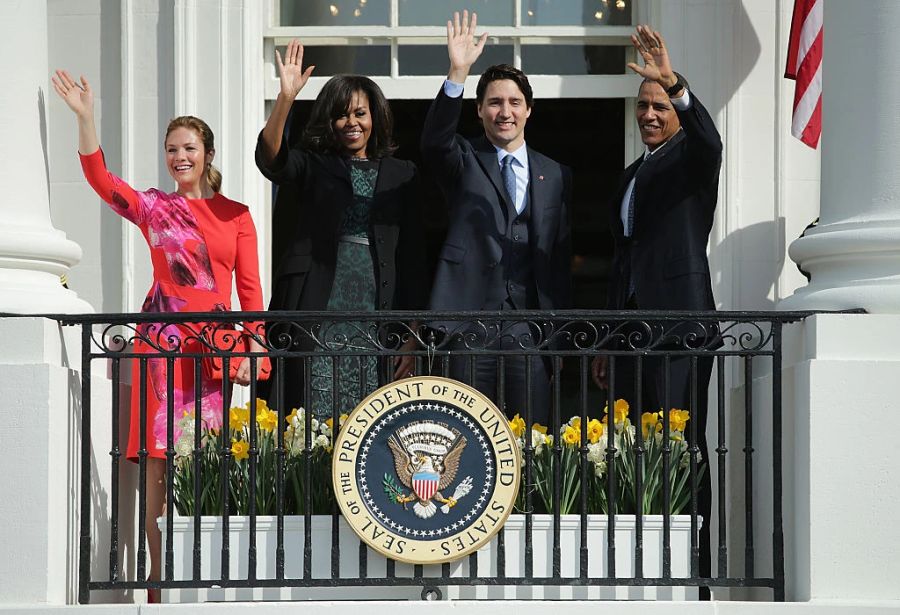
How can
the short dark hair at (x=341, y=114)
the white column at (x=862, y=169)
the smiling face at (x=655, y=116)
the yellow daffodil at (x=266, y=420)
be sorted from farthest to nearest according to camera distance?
1. the short dark hair at (x=341, y=114)
2. the smiling face at (x=655, y=116)
3. the yellow daffodil at (x=266, y=420)
4. the white column at (x=862, y=169)

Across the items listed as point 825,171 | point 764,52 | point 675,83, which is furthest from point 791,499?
point 764,52

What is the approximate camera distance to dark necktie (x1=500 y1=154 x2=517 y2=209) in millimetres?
7121

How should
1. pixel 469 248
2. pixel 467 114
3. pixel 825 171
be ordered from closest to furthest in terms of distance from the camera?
pixel 825 171
pixel 469 248
pixel 467 114

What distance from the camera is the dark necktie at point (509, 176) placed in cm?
712

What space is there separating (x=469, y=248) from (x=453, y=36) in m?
0.89

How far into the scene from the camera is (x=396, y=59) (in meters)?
9.02

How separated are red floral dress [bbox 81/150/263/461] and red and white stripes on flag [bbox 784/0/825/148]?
Answer: 2.83 metres

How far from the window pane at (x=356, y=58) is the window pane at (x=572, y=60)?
29.9 inches

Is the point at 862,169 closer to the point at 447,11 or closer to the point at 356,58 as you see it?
the point at 447,11

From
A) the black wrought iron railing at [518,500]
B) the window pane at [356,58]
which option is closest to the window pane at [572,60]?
the window pane at [356,58]

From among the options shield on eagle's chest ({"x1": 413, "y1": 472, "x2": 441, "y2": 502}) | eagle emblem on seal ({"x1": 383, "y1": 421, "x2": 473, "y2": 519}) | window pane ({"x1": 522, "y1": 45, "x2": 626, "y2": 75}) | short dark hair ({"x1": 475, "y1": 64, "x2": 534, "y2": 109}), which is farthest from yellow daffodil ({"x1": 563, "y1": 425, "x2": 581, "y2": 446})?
window pane ({"x1": 522, "y1": 45, "x2": 626, "y2": 75})

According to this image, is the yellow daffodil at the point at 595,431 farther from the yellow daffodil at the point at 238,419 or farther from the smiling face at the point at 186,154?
the smiling face at the point at 186,154

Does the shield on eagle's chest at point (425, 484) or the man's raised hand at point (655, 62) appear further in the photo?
the man's raised hand at point (655, 62)

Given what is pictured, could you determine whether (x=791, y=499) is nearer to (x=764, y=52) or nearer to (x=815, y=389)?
(x=815, y=389)
